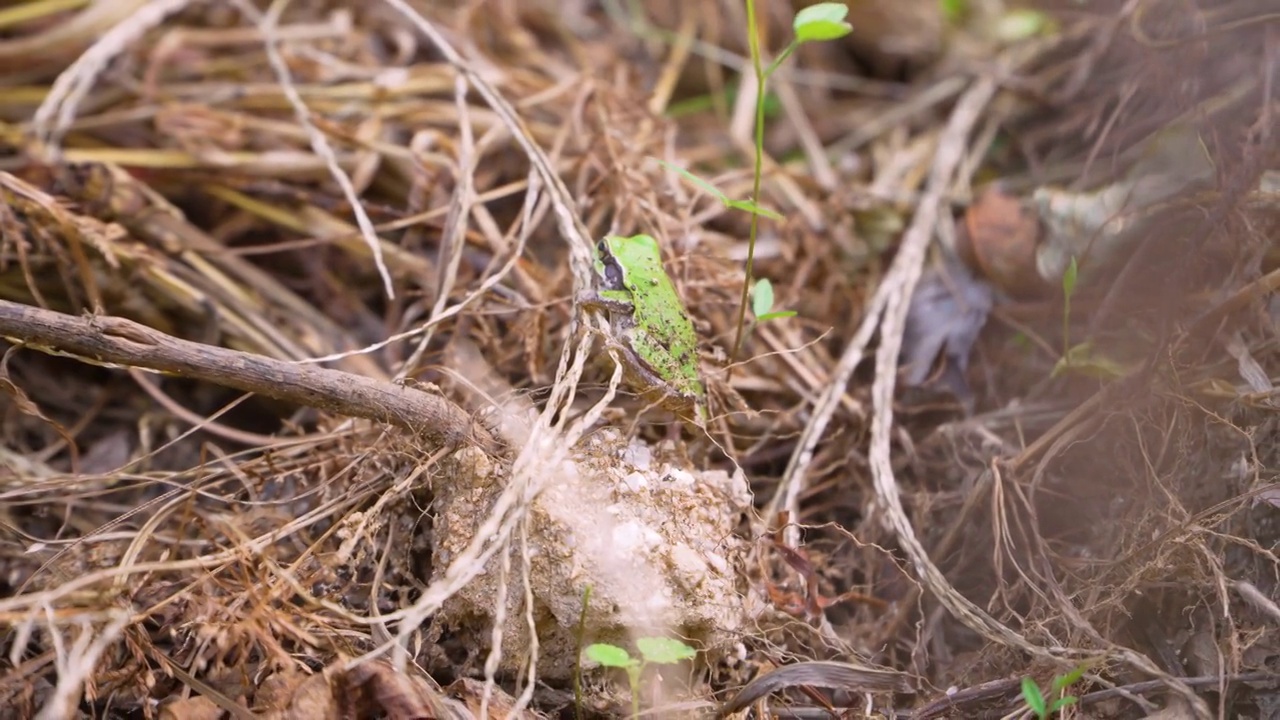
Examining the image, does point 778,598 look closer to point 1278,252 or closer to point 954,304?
point 954,304

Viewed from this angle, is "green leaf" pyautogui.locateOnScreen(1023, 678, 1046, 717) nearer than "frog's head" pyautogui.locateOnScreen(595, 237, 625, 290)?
Yes

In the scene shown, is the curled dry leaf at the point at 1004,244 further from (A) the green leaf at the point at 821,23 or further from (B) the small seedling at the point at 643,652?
(B) the small seedling at the point at 643,652

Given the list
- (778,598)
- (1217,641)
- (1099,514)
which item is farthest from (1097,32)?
(778,598)

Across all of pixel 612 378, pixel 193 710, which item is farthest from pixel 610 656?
pixel 193 710

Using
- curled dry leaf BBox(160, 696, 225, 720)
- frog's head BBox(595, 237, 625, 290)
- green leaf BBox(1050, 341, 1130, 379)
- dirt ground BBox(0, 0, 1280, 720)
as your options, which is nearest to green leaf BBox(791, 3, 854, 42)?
dirt ground BBox(0, 0, 1280, 720)

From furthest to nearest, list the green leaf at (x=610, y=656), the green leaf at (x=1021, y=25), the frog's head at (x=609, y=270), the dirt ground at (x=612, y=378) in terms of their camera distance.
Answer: the green leaf at (x=1021, y=25), the frog's head at (x=609, y=270), the dirt ground at (x=612, y=378), the green leaf at (x=610, y=656)

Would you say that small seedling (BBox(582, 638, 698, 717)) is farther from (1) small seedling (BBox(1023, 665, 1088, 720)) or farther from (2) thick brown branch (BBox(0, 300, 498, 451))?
(1) small seedling (BBox(1023, 665, 1088, 720))

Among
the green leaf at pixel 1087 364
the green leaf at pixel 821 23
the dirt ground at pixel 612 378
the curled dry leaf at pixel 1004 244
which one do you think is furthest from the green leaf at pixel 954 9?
the green leaf at pixel 821 23
